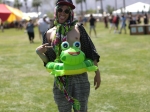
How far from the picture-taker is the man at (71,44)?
3.33 meters

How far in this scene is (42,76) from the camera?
855 cm

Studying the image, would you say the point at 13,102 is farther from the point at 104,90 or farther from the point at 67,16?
the point at 67,16

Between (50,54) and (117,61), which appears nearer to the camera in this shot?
(50,54)

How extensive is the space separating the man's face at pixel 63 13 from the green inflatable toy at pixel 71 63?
267 millimetres

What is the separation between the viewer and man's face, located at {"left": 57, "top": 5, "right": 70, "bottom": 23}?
10.9 ft

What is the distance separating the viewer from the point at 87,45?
3449mm

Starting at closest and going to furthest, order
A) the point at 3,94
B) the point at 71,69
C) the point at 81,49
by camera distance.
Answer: the point at 71,69
the point at 81,49
the point at 3,94

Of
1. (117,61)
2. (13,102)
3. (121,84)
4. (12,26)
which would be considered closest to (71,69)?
(13,102)

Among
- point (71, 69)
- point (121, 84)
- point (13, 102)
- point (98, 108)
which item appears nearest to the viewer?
point (71, 69)

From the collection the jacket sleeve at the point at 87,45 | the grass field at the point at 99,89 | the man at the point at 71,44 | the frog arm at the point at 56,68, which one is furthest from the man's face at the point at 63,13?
the grass field at the point at 99,89

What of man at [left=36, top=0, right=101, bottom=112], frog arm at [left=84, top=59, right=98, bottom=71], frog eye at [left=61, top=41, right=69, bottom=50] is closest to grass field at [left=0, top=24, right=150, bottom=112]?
man at [left=36, top=0, right=101, bottom=112]

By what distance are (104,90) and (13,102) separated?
1942 millimetres

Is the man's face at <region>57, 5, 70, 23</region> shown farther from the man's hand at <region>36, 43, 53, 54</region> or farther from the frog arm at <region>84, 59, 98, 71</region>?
the frog arm at <region>84, 59, 98, 71</region>

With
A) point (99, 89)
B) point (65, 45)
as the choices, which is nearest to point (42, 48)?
point (65, 45)
